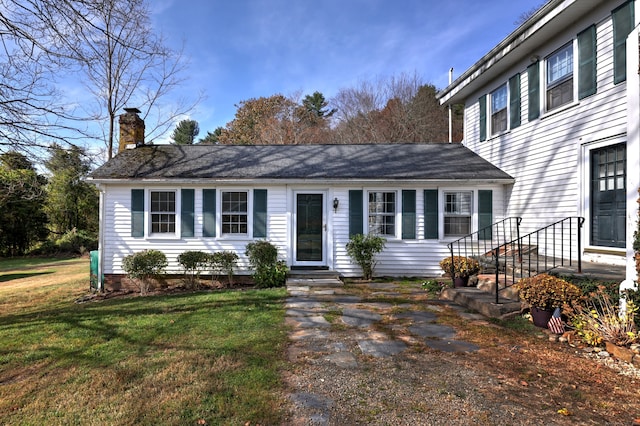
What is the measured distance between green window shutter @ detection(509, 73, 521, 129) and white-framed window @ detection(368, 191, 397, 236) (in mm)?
3509

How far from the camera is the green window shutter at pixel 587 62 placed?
634 centimetres

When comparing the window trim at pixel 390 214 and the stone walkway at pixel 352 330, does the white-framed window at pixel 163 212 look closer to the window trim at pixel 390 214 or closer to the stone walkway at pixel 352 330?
the stone walkway at pixel 352 330

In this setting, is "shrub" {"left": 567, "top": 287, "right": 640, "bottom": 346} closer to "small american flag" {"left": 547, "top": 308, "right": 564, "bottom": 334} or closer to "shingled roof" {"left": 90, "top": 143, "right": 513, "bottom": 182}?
"small american flag" {"left": 547, "top": 308, "right": 564, "bottom": 334}

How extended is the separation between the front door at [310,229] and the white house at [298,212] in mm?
27

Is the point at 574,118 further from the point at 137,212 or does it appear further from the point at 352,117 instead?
the point at 352,117

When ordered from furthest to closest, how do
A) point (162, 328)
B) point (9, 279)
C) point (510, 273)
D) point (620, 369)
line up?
point (9, 279) < point (510, 273) < point (162, 328) < point (620, 369)

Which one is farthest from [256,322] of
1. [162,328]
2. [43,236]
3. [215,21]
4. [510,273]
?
[43,236]

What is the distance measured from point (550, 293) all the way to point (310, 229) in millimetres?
5773

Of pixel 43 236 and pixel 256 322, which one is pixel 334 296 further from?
pixel 43 236

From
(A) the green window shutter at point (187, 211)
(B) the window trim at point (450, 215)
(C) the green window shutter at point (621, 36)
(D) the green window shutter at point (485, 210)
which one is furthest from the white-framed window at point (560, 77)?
(A) the green window shutter at point (187, 211)

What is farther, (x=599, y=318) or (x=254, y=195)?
(x=254, y=195)

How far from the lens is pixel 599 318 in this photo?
13.6ft

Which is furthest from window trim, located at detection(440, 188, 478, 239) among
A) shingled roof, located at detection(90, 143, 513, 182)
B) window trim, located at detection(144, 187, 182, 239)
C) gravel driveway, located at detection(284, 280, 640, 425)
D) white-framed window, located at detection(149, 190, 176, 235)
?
white-framed window, located at detection(149, 190, 176, 235)

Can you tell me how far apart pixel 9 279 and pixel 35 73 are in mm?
9742
